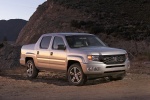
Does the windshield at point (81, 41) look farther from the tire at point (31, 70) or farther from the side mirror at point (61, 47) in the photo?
the tire at point (31, 70)

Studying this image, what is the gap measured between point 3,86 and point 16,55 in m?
15.1

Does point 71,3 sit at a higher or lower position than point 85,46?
higher

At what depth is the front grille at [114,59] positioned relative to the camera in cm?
1270

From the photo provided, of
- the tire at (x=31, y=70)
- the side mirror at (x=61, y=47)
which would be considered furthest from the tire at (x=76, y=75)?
the tire at (x=31, y=70)

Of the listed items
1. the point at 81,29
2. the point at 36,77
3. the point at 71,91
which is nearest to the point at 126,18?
the point at 81,29

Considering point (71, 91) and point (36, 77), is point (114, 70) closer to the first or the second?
point (71, 91)

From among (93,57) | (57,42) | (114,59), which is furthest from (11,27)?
(93,57)

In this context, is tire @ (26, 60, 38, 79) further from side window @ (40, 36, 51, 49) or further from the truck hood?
the truck hood

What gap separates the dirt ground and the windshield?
1.33m

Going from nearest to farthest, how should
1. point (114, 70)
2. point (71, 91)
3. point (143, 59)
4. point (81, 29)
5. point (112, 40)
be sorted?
point (71, 91) → point (114, 70) → point (143, 59) → point (112, 40) → point (81, 29)

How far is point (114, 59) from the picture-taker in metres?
12.9

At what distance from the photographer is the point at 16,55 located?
1105 inches

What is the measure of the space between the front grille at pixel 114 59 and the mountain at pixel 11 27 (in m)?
111

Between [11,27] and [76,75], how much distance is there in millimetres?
122039
